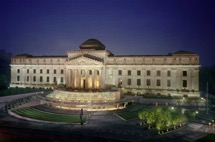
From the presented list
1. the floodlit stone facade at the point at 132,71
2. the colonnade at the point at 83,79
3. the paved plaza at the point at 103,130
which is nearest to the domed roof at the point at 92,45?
the floodlit stone facade at the point at 132,71

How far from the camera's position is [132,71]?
72750mm

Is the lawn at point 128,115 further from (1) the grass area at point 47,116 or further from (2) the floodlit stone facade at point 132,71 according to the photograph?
(2) the floodlit stone facade at point 132,71

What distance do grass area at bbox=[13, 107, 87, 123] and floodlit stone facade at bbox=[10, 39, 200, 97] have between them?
839 inches

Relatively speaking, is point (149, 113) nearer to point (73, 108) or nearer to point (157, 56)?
point (73, 108)

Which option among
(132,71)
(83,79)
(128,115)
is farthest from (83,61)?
(128,115)

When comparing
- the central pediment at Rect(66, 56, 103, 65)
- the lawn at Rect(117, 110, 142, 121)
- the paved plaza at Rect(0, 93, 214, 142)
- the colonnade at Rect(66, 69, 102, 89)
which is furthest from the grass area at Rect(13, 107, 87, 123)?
the central pediment at Rect(66, 56, 103, 65)

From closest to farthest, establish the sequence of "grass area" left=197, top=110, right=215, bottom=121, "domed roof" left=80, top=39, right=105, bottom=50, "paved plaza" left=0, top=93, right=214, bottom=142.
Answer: "paved plaza" left=0, top=93, right=214, bottom=142 < "grass area" left=197, top=110, right=215, bottom=121 < "domed roof" left=80, top=39, right=105, bottom=50

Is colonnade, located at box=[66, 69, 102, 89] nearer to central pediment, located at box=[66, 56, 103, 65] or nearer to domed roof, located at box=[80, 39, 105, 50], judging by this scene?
central pediment, located at box=[66, 56, 103, 65]

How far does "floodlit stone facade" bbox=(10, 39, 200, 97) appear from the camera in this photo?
65.9 meters

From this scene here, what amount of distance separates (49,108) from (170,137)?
26.2 meters

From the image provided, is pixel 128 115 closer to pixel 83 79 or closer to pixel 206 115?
pixel 206 115

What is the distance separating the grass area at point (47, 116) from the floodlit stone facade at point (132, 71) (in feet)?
69.9

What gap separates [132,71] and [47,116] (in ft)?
126

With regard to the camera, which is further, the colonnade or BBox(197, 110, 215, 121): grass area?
the colonnade
